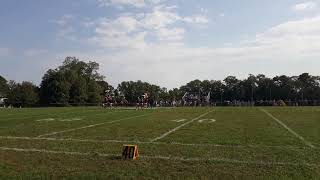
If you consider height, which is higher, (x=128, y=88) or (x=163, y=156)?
(x=128, y=88)

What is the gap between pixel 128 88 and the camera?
168625mm

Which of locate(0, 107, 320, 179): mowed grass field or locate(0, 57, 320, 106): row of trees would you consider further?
locate(0, 57, 320, 106): row of trees

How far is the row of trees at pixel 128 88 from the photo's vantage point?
128 m

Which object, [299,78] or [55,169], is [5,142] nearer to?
[55,169]

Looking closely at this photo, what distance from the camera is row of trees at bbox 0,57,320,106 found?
128 metres

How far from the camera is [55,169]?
10844 millimetres

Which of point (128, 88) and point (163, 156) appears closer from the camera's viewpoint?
point (163, 156)

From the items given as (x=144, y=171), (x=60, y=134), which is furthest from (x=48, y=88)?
(x=144, y=171)

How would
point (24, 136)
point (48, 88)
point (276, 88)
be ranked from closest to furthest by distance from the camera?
point (24, 136), point (48, 88), point (276, 88)

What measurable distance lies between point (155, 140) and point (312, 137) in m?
5.40

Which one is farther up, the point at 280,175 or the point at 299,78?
the point at 299,78

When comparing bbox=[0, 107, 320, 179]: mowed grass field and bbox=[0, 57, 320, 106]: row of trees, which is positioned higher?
bbox=[0, 57, 320, 106]: row of trees

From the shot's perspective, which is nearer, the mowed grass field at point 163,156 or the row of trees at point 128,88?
the mowed grass field at point 163,156

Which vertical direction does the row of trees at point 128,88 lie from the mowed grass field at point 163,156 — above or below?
above
